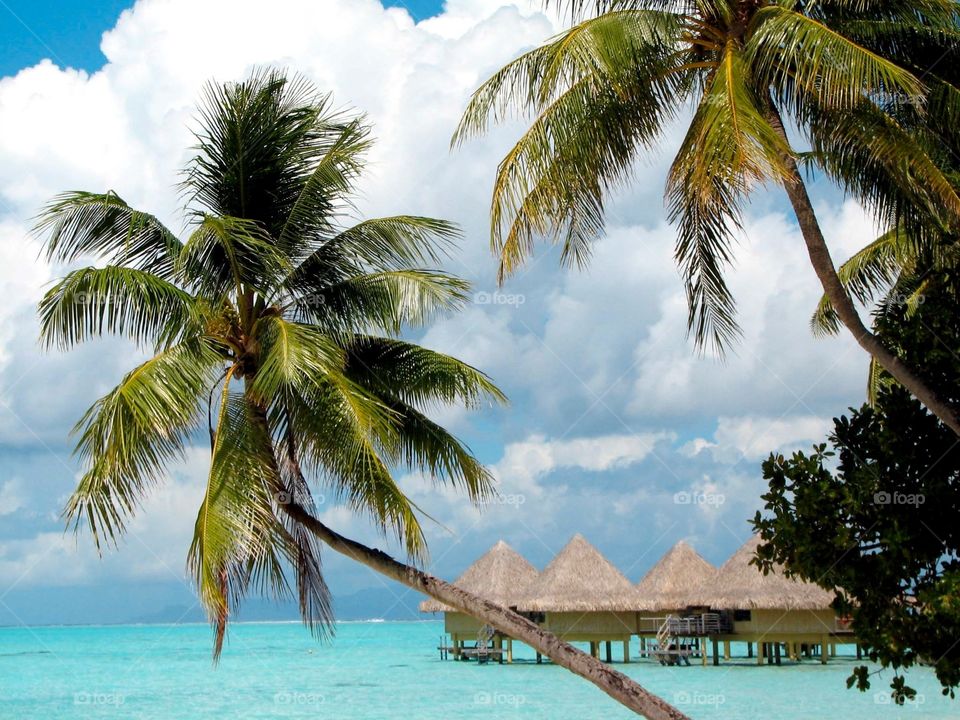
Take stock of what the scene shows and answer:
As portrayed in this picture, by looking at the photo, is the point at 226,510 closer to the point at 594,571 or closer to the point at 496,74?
the point at 496,74

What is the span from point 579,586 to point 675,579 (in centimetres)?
247

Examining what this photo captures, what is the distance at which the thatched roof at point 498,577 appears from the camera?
1110 inches

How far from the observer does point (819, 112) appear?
7.64 m

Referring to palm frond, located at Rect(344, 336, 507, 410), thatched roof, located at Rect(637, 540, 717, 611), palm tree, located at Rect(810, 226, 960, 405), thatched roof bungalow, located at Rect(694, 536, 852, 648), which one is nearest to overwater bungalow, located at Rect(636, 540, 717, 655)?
thatched roof, located at Rect(637, 540, 717, 611)

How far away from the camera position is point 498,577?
94.0ft

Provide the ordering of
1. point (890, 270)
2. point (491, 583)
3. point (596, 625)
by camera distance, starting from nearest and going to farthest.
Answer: point (890, 270), point (596, 625), point (491, 583)

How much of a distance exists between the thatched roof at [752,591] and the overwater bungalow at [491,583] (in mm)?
4659

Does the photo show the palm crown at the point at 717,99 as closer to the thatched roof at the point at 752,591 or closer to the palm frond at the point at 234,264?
the palm frond at the point at 234,264

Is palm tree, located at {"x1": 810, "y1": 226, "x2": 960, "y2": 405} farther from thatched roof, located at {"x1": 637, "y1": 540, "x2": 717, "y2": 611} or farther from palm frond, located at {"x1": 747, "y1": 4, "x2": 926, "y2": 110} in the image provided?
thatched roof, located at {"x1": 637, "y1": 540, "x2": 717, "y2": 611}

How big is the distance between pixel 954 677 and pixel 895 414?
162 centimetres

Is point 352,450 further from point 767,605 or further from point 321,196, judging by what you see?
point 767,605

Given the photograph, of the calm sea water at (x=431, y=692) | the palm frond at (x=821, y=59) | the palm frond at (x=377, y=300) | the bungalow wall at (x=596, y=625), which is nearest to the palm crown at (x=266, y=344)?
the palm frond at (x=377, y=300)

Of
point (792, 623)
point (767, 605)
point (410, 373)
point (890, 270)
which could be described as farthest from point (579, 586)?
point (410, 373)

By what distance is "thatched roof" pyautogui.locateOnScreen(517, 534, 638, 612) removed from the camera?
26.7m
